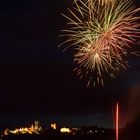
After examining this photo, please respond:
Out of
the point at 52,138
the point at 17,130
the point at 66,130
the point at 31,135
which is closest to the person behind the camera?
the point at 52,138

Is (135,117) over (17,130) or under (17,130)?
under

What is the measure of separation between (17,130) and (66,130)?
2655cm

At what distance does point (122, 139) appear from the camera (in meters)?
32.3

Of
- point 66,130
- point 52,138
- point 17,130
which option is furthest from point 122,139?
point 17,130

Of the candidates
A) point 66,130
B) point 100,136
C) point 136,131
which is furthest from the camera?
point 66,130

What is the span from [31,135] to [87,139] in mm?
65845

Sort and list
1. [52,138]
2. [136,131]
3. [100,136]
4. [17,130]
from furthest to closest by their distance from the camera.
Answer: [17,130] < [52,138] < [100,136] < [136,131]

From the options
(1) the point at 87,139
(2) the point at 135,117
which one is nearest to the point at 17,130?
(1) the point at 87,139

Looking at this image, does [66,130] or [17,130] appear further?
Answer: [17,130]

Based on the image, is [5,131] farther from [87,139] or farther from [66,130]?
[87,139]

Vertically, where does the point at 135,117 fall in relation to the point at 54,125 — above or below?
below

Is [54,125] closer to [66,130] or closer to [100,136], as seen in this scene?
[66,130]

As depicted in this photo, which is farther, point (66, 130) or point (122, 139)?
point (66, 130)

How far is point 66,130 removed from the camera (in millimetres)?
134375
